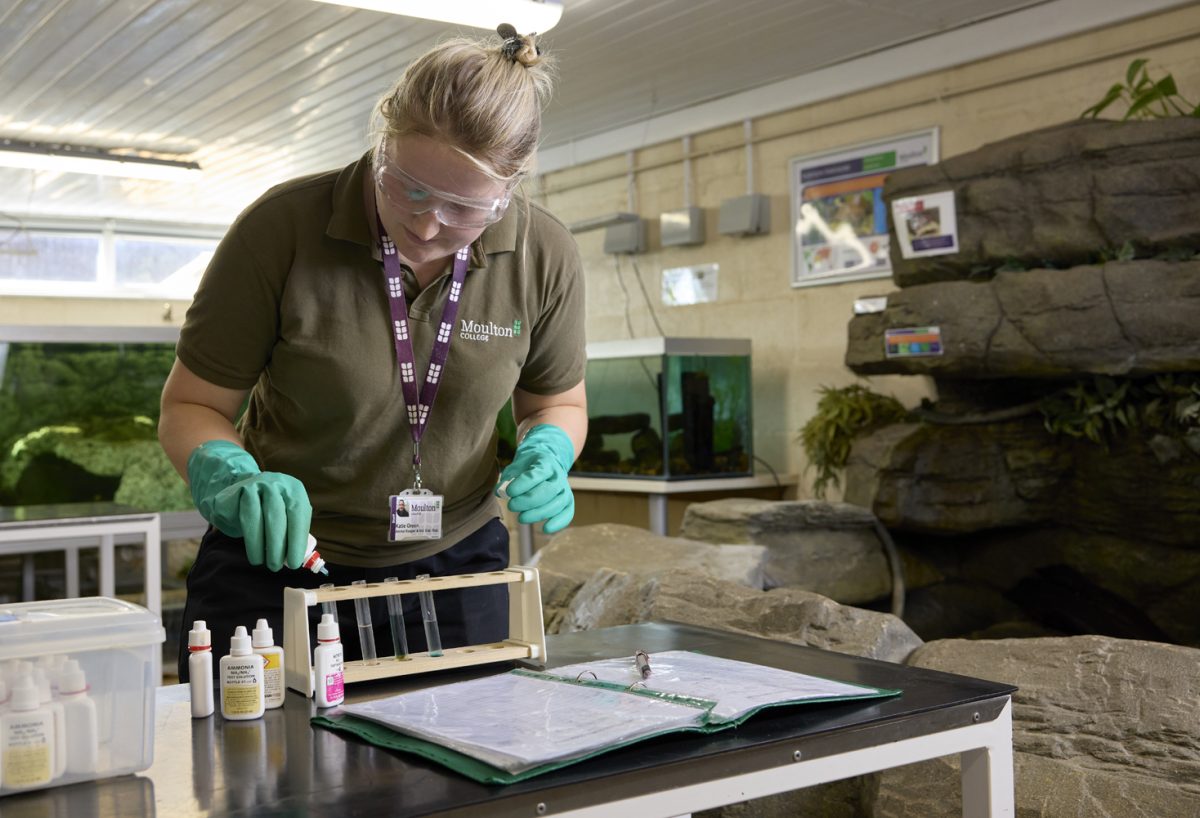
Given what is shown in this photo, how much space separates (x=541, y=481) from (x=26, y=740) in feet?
2.48

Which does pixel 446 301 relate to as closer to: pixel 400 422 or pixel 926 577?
pixel 400 422

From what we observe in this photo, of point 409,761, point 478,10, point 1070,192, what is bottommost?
point 409,761

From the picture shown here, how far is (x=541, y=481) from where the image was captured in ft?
5.18

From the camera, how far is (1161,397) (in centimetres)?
420

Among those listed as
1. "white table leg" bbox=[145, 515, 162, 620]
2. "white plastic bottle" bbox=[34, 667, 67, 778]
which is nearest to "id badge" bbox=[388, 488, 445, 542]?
"white plastic bottle" bbox=[34, 667, 67, 778]

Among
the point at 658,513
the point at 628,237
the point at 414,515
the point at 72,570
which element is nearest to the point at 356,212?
the point at 414,515

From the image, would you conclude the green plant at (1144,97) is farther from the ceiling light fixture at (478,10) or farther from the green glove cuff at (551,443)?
the green glove cuff at (551,443)

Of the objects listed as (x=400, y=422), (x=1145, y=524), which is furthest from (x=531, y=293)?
(x=1145, y=524)

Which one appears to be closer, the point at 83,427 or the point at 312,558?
the point at 312,558

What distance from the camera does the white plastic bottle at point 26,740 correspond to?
3.18 feet

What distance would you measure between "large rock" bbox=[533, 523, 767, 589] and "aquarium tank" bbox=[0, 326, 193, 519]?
6.96 feet

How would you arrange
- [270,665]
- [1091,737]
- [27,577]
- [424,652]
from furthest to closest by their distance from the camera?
[27,577]
[1091,737]
[424,652]
[270,665]

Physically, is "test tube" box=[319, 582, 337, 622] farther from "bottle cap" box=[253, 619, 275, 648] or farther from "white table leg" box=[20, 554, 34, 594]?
"white table leg" box=[20, 554, 34, 594]

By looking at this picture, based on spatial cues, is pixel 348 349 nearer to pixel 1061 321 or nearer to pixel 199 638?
pixel 199 638
